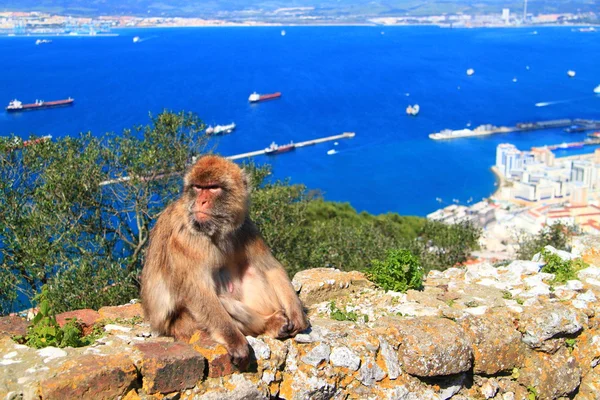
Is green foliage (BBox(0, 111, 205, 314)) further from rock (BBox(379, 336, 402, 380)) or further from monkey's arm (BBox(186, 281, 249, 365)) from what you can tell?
rock (BBox(379, 336, 402, 380))

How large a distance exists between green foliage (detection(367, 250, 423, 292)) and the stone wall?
0.25 ft

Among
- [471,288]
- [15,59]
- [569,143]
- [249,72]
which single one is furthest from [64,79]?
[471,288]

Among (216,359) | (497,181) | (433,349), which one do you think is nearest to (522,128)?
(497,181)

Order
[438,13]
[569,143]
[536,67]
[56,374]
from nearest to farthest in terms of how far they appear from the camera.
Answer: [56,374], [569,143], [536,67], [438,13]

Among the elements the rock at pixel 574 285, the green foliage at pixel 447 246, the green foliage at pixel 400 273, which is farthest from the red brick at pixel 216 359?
the green foliage at pixel 447 246

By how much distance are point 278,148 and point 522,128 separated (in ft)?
85.8

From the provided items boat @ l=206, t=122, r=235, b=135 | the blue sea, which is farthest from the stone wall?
boat @ l=206, t=122, r=235, b=135

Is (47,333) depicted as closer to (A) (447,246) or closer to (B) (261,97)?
(A) (447,246)

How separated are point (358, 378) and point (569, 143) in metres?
57.6

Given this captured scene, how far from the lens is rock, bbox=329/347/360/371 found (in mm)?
2998

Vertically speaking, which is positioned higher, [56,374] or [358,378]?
[56,374]

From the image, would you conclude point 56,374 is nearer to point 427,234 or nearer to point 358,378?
point 358,378

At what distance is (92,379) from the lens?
2.41 meters

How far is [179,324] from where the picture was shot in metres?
2.98
